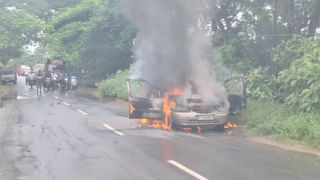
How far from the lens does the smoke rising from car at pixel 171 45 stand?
15.9 m

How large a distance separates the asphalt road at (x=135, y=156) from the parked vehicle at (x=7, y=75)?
1701 inches

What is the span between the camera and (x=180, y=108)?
557 inches

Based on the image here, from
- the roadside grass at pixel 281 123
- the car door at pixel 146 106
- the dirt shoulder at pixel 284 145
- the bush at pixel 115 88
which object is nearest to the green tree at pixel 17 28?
the bush at pixel 115 88

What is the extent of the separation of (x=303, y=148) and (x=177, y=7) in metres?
7.83

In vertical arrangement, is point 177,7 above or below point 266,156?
above

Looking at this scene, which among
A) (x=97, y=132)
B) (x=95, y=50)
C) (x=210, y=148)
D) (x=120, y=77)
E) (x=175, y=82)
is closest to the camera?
(x=210, y=148)

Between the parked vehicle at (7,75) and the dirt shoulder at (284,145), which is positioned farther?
the parked vehicle at (7,75)

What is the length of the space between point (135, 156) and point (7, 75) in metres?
50.4

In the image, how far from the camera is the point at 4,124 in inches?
631

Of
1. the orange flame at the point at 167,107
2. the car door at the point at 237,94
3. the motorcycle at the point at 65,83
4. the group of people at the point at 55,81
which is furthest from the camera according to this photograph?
the motorcycle at the point at 65,83

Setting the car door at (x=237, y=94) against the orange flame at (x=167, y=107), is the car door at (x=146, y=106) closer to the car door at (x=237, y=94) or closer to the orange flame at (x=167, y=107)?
the orange flame at (x=167, y=107)

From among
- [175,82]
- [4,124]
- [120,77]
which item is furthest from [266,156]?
[120,77]

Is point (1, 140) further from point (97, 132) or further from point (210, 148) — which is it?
point (210, 148)

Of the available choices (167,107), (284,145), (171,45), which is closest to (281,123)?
(284,145)
